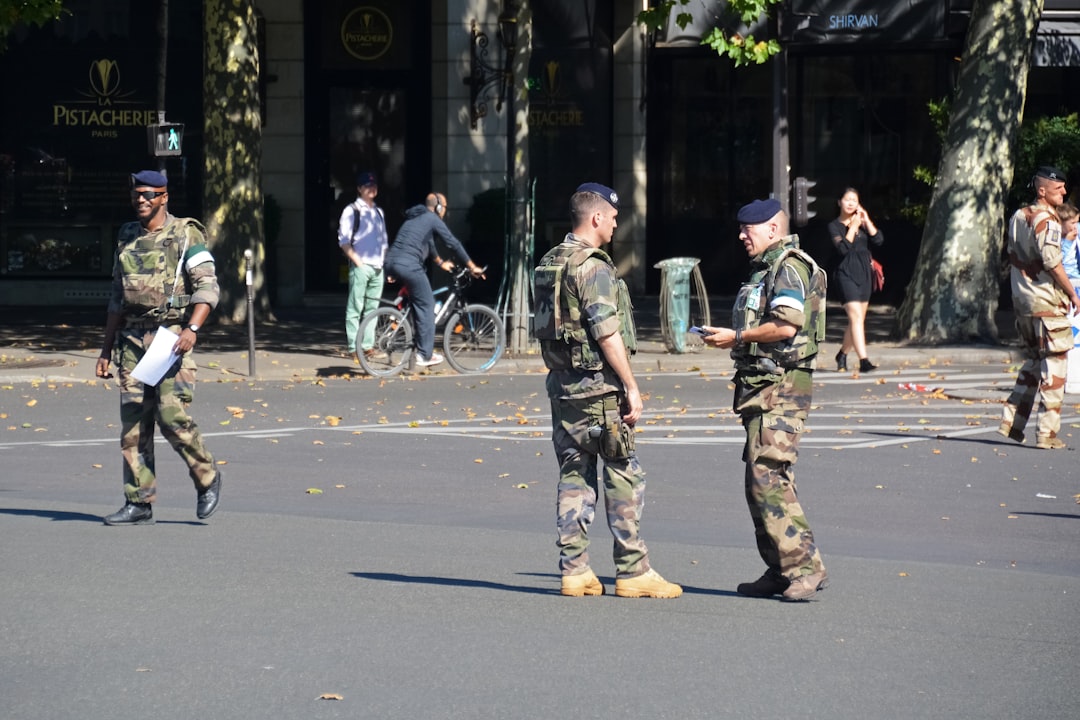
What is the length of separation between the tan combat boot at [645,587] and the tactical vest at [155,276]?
308 centimetres

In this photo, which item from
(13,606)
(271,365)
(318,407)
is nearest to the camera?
(13,606)

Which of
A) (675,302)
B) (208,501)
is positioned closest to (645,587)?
(208,501)

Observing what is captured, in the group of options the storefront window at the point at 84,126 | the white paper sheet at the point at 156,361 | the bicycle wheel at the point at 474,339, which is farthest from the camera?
the storefront window at the point at 84,126

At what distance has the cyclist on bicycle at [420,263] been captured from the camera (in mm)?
17000

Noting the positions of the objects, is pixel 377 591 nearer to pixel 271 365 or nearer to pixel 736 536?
pixel 736 536

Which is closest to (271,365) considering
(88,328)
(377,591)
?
(88,328)

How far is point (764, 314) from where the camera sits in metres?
7.18

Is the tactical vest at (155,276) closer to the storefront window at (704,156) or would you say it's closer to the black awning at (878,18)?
the black awning at (878,18)

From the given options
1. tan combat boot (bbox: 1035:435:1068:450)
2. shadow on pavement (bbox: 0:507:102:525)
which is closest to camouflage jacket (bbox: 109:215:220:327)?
shadow on pavement (bbox: 0:507:102:525)

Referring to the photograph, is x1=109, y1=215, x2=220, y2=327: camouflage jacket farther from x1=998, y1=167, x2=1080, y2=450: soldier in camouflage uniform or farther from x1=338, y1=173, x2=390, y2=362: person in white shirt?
x1=338, y1=173, x2=390, y2=362: person in white shirt

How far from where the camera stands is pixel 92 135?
25.4 m

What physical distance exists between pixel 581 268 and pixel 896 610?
1.89 m

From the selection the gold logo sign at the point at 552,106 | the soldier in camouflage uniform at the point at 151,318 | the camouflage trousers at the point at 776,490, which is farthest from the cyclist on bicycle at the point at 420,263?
the camouflage trousers at the point at 776,490

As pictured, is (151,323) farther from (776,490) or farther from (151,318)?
(776,490)
